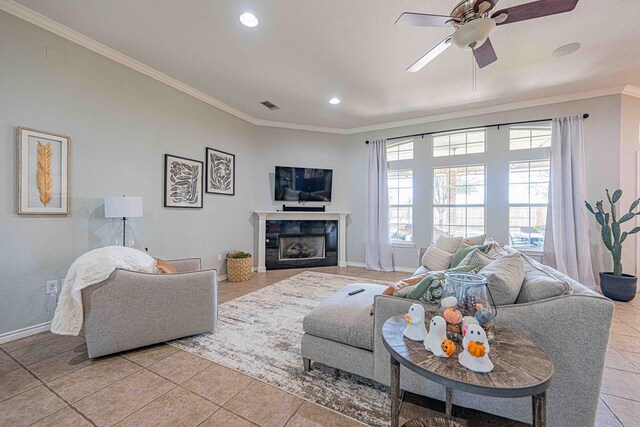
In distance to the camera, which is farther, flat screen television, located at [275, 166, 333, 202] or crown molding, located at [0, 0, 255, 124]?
flat screen television, located at [275, 166, 333, 202]

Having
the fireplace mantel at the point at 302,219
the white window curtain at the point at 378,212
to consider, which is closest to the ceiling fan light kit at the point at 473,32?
the white window curtain at the point at 378,212

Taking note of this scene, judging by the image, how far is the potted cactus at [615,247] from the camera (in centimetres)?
350

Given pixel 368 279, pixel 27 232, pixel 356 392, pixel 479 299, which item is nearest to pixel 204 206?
pixel 27 232

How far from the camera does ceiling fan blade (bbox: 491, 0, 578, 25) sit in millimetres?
1720

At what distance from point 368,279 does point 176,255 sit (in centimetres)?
312

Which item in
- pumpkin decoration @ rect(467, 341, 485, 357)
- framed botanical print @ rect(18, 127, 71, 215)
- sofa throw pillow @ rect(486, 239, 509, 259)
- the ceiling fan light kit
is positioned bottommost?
pumpkin decoration @ rect(467, 341, 485, 357)

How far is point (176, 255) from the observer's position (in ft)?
12.6

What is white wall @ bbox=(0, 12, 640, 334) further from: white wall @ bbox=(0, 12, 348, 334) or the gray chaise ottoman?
the gray chaise ottoman

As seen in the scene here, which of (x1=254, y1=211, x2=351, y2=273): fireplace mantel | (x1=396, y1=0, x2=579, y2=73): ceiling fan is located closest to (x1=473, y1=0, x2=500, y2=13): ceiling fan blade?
(x1=396, y1=0, x2=579, y2=73): ceiling fan

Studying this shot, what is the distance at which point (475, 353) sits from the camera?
93 centimetres

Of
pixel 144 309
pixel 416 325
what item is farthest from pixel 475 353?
pixel 144 309

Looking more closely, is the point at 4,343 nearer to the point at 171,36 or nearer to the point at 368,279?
the point at 171,36

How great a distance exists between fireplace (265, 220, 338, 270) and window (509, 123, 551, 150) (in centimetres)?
358

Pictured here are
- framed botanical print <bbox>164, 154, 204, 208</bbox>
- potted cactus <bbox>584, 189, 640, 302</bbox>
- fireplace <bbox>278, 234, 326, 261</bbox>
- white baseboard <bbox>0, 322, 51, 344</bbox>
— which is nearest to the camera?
white baseboard <bbox>0, 322, 51, 344</bbox>
